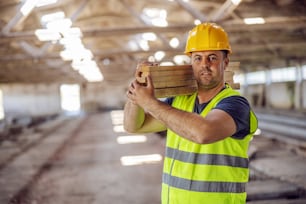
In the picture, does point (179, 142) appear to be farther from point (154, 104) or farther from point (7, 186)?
point (7, 186)

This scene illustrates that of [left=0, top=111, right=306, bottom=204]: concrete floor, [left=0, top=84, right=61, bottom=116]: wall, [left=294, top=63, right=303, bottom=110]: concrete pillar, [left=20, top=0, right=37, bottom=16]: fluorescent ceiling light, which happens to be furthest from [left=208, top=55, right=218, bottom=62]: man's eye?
[left=0, top=84, right=61, bottom=116]: wall

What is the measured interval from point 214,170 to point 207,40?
0.74m

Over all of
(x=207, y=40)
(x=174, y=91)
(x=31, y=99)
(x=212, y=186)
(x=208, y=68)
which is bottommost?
(x=31, y=99)

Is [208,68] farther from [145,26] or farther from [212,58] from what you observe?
[145,26]

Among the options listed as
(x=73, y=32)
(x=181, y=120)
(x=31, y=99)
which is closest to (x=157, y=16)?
(x=73, y=32)

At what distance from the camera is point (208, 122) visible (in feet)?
5.94

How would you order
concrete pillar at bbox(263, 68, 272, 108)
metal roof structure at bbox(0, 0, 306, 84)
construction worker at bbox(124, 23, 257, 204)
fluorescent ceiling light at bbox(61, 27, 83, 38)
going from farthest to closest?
concrete pillar at bbox(263, 68, 272, 108) < fluorescent ceiling light at bbox(61, 27, 83, 38) < metal roof structure at bbox(0, 0, 306, 84) < construction worker at bbox(124, 23, 257, 204)

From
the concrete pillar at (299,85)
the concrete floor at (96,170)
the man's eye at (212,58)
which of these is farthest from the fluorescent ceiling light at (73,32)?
the concrete pillar at (299,85)

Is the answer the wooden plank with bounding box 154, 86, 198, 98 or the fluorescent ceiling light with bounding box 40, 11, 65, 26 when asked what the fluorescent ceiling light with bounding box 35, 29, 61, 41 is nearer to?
the fluorescent ceiling light with bounding box 40, 11, 65, 26

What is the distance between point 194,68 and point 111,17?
41.0ft

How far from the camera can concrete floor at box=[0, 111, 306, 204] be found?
20.6 ft

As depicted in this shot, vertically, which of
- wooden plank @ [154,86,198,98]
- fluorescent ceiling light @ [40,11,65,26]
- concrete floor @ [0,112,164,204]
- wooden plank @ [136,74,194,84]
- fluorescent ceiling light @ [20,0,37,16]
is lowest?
concrete floor @ [0,112,164,204]

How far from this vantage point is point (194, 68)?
2238 millimetres

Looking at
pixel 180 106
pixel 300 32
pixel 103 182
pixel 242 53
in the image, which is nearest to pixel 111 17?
pixel 242 53
